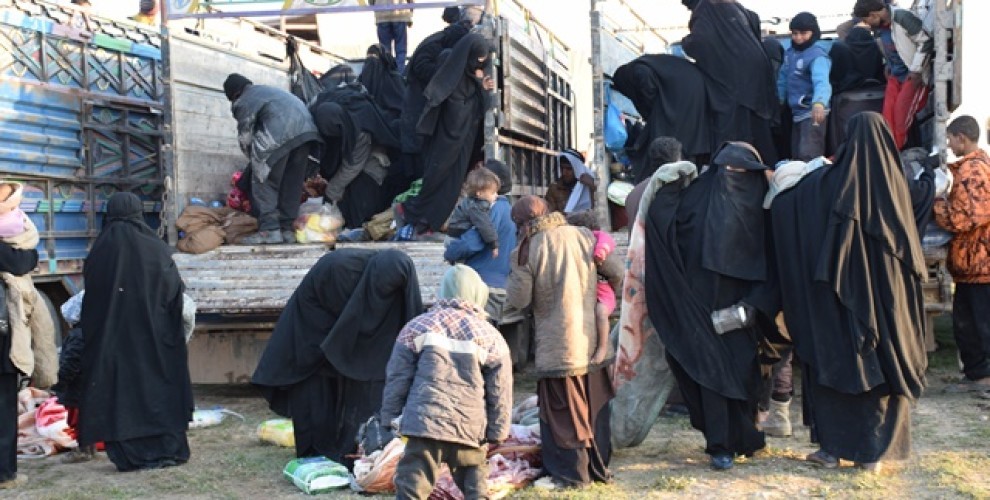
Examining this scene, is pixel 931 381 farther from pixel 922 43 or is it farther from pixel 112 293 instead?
pixel 112 293

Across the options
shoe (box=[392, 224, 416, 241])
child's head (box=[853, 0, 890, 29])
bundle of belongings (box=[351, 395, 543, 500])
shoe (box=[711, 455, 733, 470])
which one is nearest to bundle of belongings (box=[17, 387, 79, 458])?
bundle of belongings (box=[351, 395, 543, 500])

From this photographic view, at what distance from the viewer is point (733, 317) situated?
17.1 ft

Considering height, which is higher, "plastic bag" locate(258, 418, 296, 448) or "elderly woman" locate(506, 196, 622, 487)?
"elderly woman" locate(506, 196, 622, 487)

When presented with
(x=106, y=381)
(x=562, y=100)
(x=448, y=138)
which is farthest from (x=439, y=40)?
(x=106, y=381)

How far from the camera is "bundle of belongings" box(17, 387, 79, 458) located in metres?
6.21

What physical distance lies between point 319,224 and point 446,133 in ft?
3.77

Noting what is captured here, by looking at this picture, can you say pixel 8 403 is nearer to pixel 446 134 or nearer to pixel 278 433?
pixel 278 433

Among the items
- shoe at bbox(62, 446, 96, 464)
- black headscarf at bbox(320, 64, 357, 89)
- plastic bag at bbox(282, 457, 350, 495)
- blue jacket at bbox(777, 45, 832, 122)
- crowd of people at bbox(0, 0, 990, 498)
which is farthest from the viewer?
black headscarf at bbox(320, 64, 357, 89)

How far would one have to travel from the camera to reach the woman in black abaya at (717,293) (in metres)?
5.21

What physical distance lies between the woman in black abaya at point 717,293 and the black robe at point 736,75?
2.46 metres

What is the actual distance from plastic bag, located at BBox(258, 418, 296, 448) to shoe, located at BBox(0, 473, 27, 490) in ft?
4.15

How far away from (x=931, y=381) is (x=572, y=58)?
594 cm

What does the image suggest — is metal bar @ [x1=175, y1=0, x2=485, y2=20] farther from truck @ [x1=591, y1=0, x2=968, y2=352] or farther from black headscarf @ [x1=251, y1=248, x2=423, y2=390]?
black headscarf @ [x1=251, y1=248, x2=423, y2=390]

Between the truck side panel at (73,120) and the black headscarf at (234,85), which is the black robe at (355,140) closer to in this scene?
the black headscarf at (234,85)
